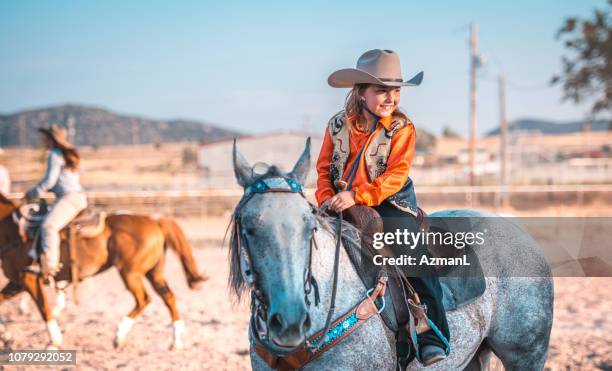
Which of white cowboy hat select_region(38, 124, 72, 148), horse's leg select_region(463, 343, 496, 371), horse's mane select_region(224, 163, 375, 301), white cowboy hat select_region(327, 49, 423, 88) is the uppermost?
white cowboy hat select_region(327, 49, 423, 88)

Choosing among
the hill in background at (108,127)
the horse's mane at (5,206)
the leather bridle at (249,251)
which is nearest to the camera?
the leather bridle at (249,251)

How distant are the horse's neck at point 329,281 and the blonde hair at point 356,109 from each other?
680 mm

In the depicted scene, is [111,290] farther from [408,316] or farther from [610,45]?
[610,45]

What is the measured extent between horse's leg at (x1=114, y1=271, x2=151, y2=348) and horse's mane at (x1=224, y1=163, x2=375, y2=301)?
14.8 feet

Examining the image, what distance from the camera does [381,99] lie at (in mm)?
2988

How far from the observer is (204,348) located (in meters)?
6.55

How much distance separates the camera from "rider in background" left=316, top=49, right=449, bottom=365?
9.46 ft

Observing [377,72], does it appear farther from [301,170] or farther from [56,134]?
[56,134]

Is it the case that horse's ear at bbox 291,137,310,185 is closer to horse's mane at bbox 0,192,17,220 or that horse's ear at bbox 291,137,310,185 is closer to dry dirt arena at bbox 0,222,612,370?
dry dirt arena at bbox 0,222,612,370

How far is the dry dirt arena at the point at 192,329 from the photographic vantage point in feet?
19.6

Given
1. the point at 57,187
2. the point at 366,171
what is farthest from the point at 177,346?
the point at 366,171

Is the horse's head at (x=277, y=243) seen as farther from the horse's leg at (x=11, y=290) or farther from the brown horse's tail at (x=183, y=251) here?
the horse's leg at (x=11, y=290)

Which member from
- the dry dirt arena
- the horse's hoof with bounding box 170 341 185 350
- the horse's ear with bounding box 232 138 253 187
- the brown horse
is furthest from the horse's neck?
the brown horse

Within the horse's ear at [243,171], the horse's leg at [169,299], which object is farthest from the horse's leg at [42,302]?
the horse's ear at [243,171]
